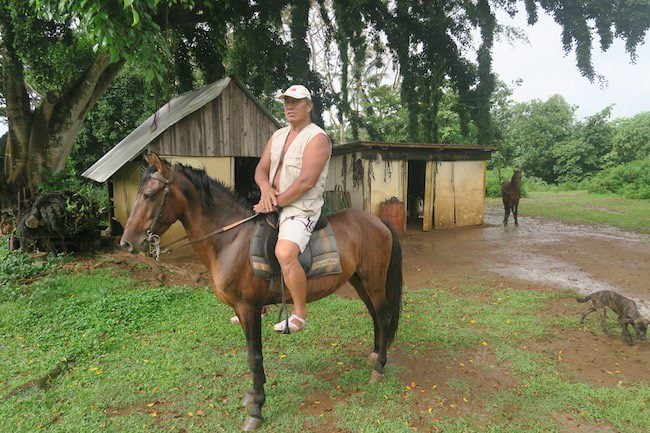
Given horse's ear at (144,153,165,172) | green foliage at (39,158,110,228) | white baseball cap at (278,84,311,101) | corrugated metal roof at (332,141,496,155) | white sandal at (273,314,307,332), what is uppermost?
corrugated metal roof at (332,141,496,155)

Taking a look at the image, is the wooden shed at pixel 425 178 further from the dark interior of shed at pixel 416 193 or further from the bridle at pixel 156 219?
the bridle at pixel 156 219

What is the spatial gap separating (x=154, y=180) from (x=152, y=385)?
212cm

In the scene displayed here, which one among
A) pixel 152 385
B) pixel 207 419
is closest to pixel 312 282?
pixel 207 419

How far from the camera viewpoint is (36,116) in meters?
9.73

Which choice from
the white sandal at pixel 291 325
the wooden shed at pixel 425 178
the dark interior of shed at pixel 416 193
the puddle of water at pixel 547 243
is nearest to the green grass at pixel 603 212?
the puddle of water at pixel 547 243

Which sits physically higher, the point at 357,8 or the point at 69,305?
the point at 357,8

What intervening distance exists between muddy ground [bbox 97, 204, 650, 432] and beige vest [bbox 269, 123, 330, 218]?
1763 millimetres

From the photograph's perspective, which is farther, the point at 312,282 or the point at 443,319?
the point at 443,319

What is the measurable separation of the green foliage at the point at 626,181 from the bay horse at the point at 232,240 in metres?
23.5

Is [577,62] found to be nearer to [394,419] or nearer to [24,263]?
[394,419]

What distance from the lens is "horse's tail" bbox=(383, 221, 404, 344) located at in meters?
3.82

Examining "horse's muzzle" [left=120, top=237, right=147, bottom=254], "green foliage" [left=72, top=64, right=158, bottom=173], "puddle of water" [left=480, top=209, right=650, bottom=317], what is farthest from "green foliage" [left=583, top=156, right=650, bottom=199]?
"green foliage" [left=72, top=64, right=158, bottom=173]

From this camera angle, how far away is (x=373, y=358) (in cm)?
392

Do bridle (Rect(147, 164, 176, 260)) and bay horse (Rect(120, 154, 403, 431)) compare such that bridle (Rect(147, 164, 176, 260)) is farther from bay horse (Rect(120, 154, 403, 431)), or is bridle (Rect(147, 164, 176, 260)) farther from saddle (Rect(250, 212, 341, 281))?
saddle (Rect(250, 212, 341, 281))
